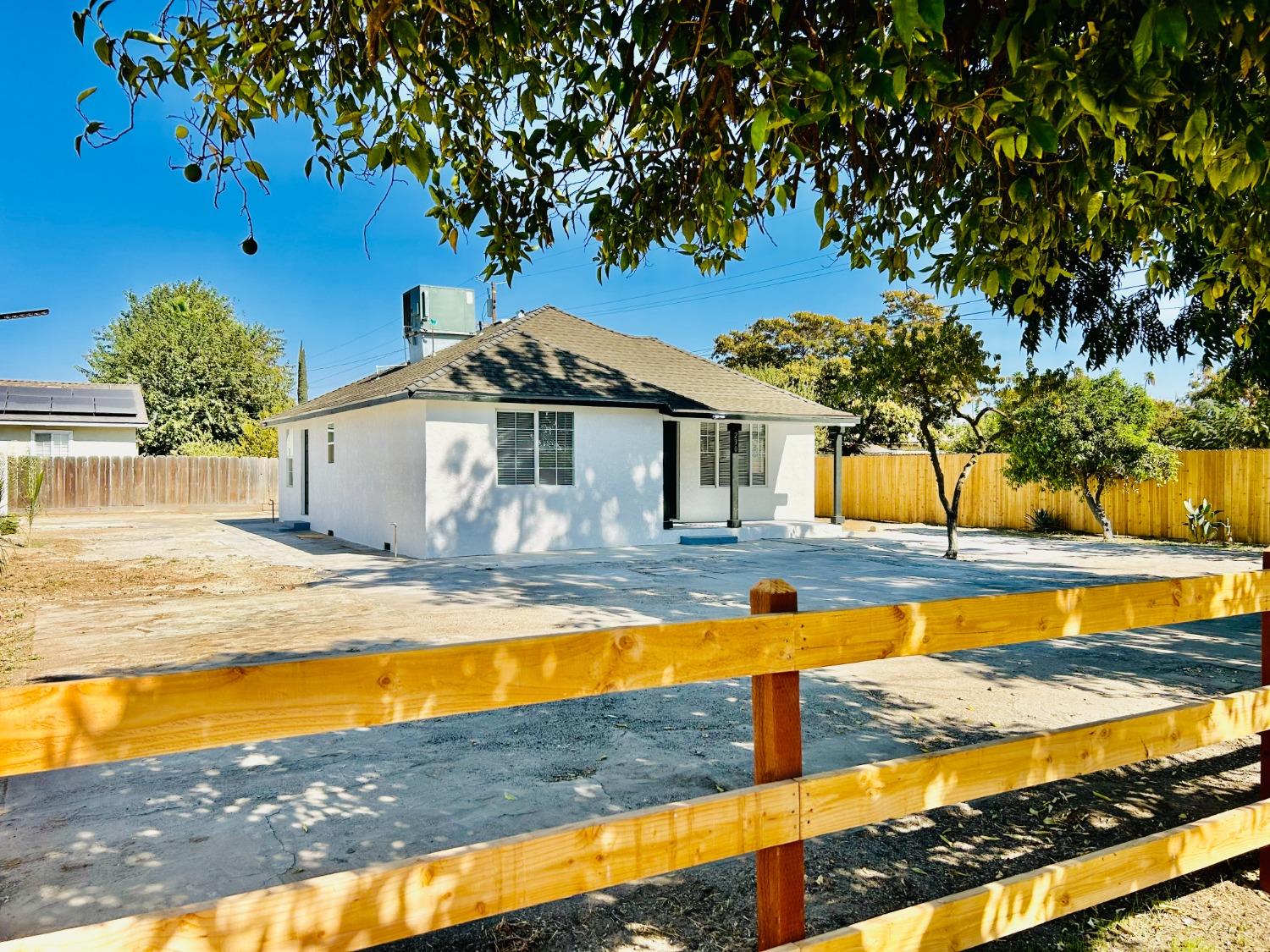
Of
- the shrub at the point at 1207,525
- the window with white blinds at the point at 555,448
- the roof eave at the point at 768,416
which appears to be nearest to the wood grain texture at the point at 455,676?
the window with white blinds at the point at 555,448

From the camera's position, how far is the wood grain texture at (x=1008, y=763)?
85.8 inches

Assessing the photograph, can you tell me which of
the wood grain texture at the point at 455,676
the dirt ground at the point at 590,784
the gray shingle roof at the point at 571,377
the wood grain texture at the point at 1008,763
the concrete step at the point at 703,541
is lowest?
the dirt ground at the point at 590,784

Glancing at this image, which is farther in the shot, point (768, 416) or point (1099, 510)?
point (768, 416)

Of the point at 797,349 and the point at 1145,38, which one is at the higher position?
the point at 797,349

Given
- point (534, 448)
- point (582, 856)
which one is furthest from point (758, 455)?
point (582, 856)

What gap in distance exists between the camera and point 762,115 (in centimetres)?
259

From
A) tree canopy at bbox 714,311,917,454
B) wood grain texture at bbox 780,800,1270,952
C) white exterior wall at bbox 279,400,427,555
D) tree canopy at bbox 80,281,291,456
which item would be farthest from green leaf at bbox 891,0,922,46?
tree canopy at bbox 80,281,291,456

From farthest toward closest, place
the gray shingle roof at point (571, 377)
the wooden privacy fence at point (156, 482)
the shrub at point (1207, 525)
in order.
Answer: the wooden privacy fence at point (156, 482) → the shrub at point (1207, 525) → the gray shingle roof at point (571, 377)

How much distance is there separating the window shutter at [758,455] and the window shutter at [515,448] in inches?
291

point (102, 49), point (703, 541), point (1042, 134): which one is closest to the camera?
point (1042, 134)

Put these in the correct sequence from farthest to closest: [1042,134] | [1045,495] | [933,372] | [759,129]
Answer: [1045,495] < [933,372] < [759,129] < [1042,134]

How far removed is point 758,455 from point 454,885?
2035cm

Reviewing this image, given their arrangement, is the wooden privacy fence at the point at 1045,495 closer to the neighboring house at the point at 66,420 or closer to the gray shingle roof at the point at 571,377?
the gray shingle roof at the point at 571,377

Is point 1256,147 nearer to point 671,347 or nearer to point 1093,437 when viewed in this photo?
point 1093,437
